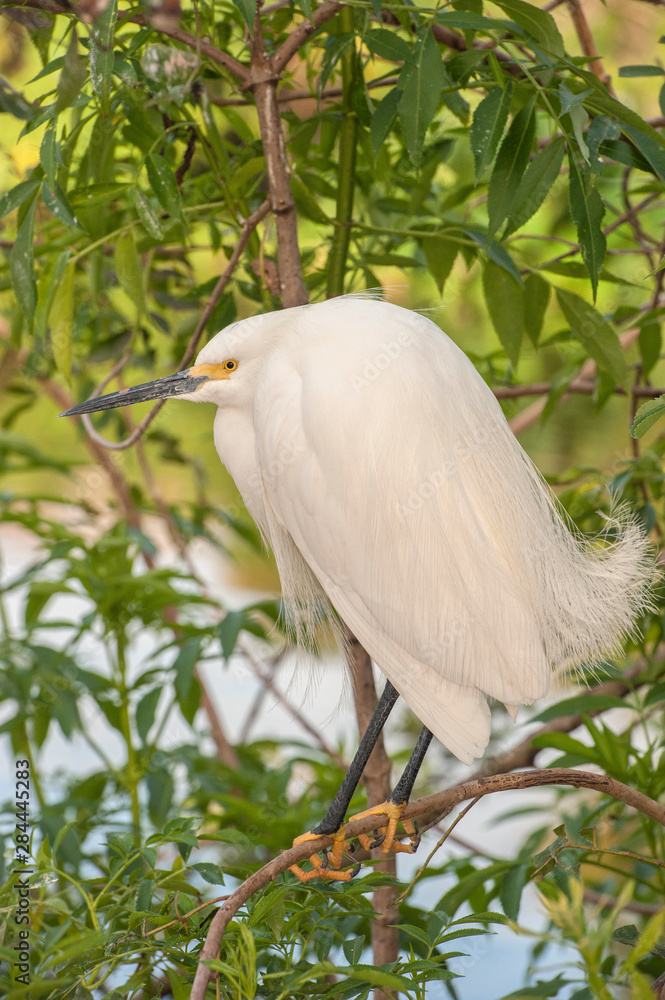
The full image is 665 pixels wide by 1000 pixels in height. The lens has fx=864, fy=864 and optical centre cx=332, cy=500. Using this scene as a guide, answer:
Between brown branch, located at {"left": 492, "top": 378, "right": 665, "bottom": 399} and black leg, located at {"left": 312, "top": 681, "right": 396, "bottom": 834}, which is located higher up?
brown branch, located at {"left": 492, "top": 378, "right": 665, "bottom": 399}

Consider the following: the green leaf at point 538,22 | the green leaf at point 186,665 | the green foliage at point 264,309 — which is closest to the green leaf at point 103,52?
the green foliage at point 264,309

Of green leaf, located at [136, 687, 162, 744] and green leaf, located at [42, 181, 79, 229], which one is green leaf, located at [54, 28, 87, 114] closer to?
green leaf, located at [42, 181, 79, 229]

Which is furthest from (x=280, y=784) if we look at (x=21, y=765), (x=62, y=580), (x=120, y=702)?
(x=21, y=765)

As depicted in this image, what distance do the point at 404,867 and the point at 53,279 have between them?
1.93 m

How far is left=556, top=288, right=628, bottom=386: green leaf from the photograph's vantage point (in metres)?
0.86

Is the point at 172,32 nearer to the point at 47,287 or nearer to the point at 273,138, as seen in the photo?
the point at 273,138

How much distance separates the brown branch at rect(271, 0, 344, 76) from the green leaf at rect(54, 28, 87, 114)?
0.19 meters

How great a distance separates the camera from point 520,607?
774mm

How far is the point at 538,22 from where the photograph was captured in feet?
2.41

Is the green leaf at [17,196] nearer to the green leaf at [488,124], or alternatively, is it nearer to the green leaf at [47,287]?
the green leaf at [47,287]

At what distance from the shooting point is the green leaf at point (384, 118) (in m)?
0.77

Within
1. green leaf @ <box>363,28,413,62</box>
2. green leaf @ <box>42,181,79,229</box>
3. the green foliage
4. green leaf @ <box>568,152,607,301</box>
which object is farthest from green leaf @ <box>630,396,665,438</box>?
green leaf @ <box>42,181,79,229</box>

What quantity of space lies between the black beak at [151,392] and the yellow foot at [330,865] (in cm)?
44

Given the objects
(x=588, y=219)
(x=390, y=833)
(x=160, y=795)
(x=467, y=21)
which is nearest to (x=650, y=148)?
(x=588, y=219)
